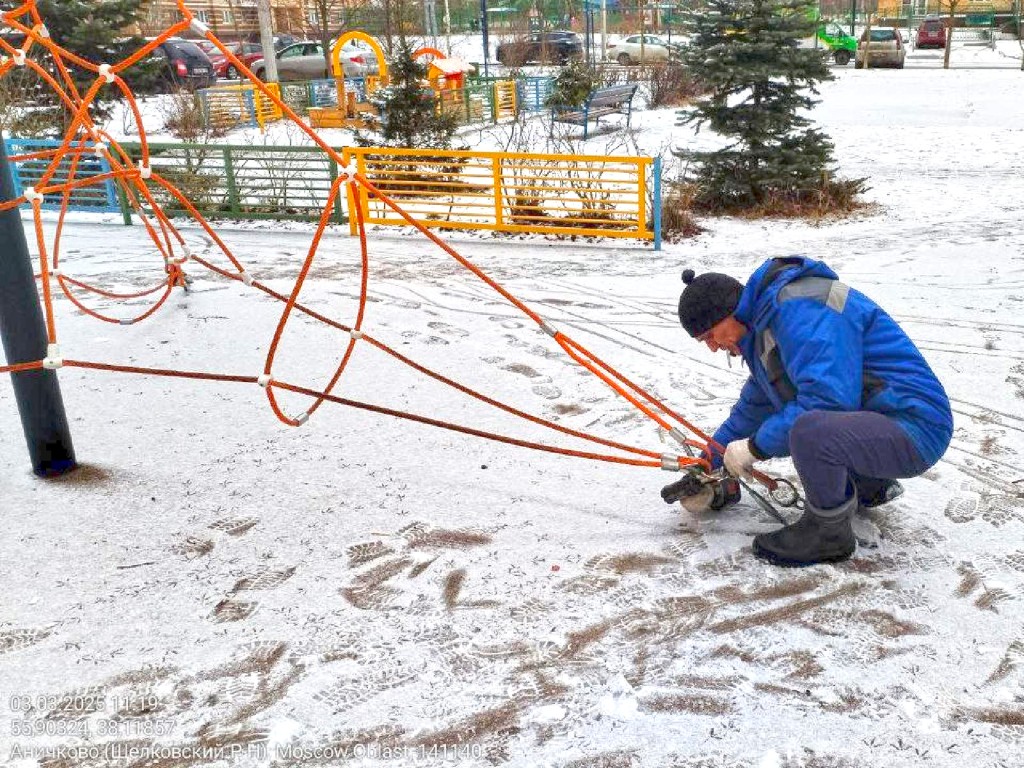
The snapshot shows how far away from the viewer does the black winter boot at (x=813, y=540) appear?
2.98m

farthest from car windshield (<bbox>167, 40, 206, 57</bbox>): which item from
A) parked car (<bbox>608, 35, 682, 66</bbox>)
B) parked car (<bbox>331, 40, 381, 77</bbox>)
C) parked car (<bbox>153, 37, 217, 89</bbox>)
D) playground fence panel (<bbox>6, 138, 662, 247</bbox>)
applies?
playground fence panel (<bbox>6, 138, 662, 247</bbox>)

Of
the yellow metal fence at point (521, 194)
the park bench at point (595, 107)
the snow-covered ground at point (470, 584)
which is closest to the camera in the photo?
the snow-covered ground at point (470, 584)

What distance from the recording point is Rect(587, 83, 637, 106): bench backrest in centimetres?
1611

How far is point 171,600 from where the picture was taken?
9.98ft

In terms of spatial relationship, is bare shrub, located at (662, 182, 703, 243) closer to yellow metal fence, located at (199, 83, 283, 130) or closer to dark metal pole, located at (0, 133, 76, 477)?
dark metal pole, located at (0, 133, 76, 477)

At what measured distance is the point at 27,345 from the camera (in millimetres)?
3828

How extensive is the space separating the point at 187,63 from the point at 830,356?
2349 cm

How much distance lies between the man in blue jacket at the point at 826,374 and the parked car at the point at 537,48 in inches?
1089

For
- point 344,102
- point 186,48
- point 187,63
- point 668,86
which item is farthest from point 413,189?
point 186,48

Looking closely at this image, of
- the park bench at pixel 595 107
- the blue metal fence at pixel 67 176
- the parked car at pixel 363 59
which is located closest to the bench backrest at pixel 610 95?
the park bench at pixel 595 107

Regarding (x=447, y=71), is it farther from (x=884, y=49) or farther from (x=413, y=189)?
(x=884, y=49)

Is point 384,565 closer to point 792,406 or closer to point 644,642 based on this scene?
point 644,642

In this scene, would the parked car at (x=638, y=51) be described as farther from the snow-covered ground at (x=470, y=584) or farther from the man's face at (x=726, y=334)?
the man's face at (x=726, y=334)

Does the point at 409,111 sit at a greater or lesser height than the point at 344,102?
greater
